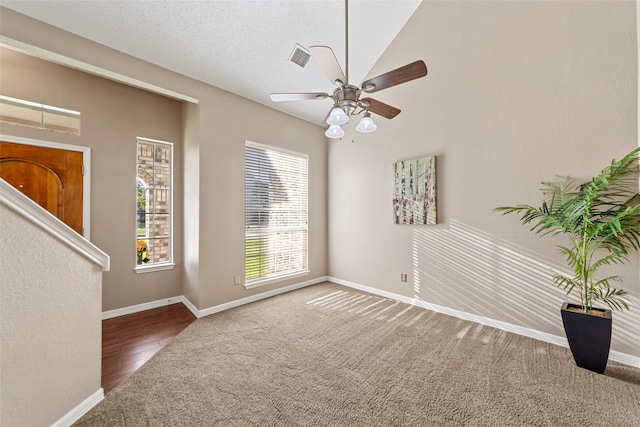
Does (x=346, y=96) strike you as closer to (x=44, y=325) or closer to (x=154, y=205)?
(x=44, y=325)

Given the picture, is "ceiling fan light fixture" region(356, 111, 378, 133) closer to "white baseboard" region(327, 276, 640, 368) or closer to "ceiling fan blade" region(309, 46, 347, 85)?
"ceiling fan blade" region(309, 46, 347, 85)

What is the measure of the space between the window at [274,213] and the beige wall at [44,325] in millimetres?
2080

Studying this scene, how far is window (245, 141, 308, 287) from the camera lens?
12.6 ft

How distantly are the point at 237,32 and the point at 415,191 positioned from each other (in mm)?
2847

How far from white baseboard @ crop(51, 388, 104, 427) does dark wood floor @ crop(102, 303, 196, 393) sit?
0.47 ft

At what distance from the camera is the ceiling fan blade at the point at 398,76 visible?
5.94 feet

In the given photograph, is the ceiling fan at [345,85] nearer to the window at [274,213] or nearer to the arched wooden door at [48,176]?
the window at [274,213]

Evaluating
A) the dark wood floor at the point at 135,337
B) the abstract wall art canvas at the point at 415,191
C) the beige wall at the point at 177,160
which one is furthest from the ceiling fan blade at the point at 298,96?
the dark wood floor at the point at 135,337

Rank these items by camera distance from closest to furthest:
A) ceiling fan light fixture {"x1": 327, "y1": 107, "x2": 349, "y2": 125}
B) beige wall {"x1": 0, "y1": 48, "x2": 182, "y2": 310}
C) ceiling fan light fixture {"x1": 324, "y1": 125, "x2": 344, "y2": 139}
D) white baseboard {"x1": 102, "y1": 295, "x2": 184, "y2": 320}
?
ceiling fan light fixture {"x1": 327, "y1": 107, "x2": 349, "y2": 125}, ceiling fan light fixture {"x1": 324, "y1": 125, "x2": 344, "y2": 139}, beige wall {"x1": 0, "y1": 48, "x2": 182, "y2": 310}, white baseboard {"x1": 102, "y1": 295, "x2": 184, "y2": 320}

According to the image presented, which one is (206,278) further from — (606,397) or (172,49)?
(606,397)

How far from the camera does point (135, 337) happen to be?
9.12 ft

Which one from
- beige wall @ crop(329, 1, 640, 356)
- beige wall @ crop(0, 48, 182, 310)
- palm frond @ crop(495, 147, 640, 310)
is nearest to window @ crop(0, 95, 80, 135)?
beige wall @ crop(0, 48, 182, 310)

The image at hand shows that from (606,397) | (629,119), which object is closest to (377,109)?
(629,119)

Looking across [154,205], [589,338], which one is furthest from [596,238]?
[154,205]
